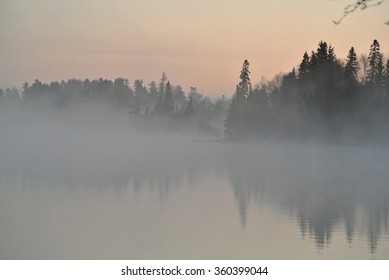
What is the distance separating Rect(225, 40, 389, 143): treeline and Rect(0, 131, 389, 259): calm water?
766 cm

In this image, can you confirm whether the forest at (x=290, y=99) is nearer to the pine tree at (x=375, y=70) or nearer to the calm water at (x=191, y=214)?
the pine tree at (x=375, y=70)

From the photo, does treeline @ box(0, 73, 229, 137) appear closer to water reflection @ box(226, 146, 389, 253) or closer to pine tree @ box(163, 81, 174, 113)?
pine tree @ box(163, 81, 174, 113)

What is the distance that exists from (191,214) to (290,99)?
15751mm

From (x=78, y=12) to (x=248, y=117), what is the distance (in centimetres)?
1072

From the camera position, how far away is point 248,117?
2298 cm

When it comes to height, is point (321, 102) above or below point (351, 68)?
below

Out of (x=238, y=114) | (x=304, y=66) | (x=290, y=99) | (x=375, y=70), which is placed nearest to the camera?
(x=375, y=70)

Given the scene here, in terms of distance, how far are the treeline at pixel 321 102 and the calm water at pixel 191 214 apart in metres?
7.66

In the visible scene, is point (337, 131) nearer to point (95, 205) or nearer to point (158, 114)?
point (158, 114)

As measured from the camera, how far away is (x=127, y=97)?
74.6 feet

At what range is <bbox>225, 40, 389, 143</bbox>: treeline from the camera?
19.2 meters

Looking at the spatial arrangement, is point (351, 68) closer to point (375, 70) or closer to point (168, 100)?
point (375, 70)

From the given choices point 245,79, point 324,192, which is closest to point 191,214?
point 324,192

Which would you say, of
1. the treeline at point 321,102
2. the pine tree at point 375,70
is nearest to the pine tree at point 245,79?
the treeline at point 321,102
